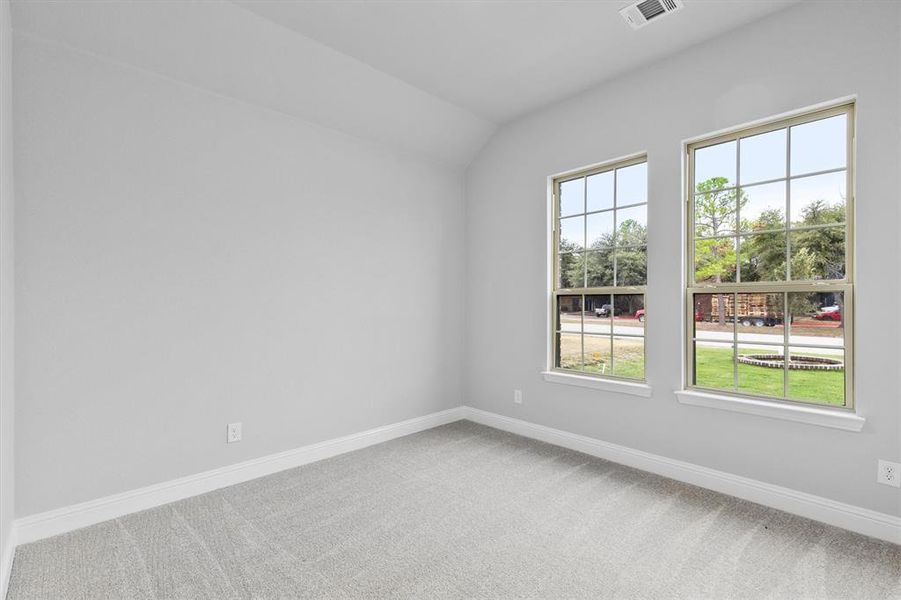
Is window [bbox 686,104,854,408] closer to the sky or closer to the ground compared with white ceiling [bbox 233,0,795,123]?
closer to the ground

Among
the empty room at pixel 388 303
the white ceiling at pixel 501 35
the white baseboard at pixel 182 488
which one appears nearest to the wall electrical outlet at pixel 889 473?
the empty room at pixel 388 303

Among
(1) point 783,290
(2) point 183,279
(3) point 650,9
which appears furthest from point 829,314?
(2) point 183,279

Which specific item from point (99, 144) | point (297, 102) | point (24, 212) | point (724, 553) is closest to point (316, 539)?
point (724, 553)

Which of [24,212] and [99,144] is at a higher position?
[99,144]

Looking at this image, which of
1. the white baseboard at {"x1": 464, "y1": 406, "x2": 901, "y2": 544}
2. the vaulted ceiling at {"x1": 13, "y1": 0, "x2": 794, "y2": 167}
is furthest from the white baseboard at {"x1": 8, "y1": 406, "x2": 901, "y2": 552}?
the vaulted ceiling at {"x1": 13, "y1": 0, "x2": 794, "y2": 167}

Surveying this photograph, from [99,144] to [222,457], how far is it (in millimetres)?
1973

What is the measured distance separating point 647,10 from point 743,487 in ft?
9.30

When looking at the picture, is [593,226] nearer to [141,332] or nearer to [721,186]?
[721,186]

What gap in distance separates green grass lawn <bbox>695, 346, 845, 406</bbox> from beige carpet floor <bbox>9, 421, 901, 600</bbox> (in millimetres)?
664

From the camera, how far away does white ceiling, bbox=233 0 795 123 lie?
2.48 meters

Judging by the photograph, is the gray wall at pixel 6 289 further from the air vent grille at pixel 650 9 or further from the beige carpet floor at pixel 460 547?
the air vent grille at pixel 650 9

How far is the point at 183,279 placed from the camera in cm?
269

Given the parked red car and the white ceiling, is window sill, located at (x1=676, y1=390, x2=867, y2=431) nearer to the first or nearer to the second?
the parked red car

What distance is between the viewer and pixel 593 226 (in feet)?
11.5
